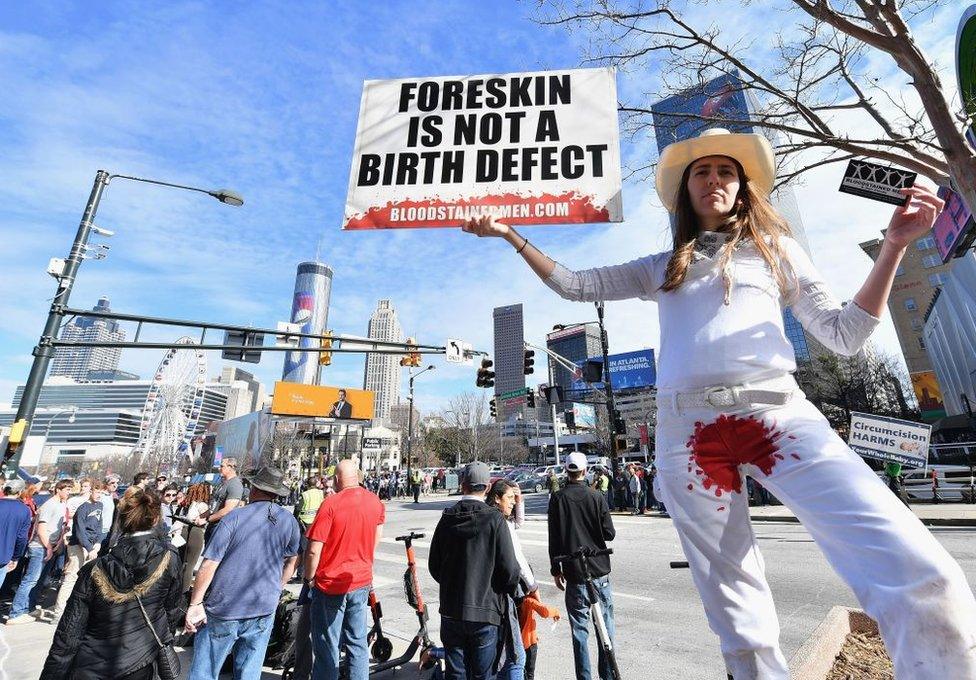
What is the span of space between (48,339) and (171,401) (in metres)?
69.6

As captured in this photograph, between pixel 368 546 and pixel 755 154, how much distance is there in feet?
16.0

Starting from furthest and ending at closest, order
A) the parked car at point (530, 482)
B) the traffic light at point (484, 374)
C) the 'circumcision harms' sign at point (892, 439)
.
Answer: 1. the parked car at point (530, 482)
2. the traffic light at point (484, 374)
3. the 'circumcision harms' sign at point (892, 439)

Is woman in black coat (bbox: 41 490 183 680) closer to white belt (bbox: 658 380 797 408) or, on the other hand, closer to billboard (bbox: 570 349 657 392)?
white belt (bbox: 658 380 797 408)

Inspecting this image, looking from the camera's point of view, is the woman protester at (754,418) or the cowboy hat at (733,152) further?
the cowboy hat at (733,152)

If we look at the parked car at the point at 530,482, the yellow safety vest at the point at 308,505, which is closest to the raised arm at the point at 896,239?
the yellow safety vest at the point at 308,505

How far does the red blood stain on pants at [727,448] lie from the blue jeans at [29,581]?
10.1 metres

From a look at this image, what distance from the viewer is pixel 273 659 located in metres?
5.46

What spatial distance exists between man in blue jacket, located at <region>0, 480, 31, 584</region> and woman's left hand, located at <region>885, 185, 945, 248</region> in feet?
33.9

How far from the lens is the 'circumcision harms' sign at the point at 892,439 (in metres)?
12.8

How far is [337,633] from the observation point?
455cm

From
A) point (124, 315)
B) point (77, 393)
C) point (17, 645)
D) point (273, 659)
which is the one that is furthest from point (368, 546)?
point (77, 393)

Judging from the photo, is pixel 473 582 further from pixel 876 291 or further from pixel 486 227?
pixel 876 291

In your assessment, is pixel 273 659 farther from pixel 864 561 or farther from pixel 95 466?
pixel 95 466

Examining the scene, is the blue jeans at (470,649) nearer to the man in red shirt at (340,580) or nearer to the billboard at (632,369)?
the man in red shirt at (340,580)
